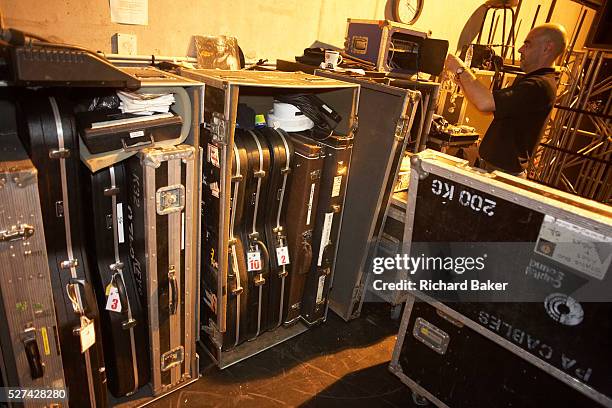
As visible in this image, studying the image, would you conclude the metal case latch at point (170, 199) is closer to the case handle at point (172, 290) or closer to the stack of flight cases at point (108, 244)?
the stack of flight cases at point (108, 244)

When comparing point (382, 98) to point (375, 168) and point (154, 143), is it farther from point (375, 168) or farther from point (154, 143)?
point (154, 143)

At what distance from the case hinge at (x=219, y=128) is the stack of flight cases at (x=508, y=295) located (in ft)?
2.70

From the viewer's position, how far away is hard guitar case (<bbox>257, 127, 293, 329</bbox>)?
192cm

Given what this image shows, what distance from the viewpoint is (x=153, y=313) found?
168cm

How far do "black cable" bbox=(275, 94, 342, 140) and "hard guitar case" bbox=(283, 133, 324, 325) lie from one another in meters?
0.11

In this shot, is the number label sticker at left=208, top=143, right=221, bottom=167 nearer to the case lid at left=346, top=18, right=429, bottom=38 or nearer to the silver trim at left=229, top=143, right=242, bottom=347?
the silver trim at left=229, top=143, right=242, bottom=347

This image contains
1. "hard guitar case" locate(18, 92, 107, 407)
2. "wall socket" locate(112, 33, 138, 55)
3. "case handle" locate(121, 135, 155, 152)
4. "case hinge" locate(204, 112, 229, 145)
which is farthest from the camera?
"wall socket" locate(112, 33, 138, 55)

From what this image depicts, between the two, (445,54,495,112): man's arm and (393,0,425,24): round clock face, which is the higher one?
(393,0,425,24): round clock face

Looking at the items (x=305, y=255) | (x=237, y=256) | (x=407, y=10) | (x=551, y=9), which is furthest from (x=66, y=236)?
(x=551, y=9)

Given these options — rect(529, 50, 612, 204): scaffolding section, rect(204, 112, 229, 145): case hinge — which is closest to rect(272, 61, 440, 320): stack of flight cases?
rect(204, 112, 229, 145): case hinge

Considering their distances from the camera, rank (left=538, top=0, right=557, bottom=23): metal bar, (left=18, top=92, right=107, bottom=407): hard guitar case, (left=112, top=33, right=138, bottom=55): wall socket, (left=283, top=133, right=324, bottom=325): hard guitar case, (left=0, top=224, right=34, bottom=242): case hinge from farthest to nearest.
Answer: (left=538, top=0, right=557, bottom=23): metal bar
(left=112, top=33, right=138, bottom=55): wall socket
(left=283, top=133, right=324, bottom=325): hard guitar case
(left=18, top=92, right=107, bottom=407): hard guitar case
(left=0, top=224, right=34, bottom=242): case hinge

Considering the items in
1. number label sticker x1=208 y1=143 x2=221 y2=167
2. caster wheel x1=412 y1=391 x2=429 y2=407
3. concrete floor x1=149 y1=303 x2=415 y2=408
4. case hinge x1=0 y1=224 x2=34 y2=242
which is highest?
number label sticker x1=208 y1=143 x2=221 y2=167

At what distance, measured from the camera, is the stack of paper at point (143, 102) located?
4.78ft

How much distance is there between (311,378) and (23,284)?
55.5 inches
